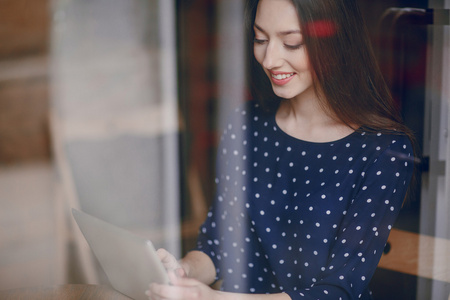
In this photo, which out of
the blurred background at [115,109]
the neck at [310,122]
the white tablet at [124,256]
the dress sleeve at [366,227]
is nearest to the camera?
the white tablet at [124,256]

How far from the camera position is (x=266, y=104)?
3.42 ft

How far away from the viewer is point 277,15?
32.7 inches

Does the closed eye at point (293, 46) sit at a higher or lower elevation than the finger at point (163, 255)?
higher

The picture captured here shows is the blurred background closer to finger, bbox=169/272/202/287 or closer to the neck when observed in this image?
the neck

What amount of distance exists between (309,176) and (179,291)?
0.33 meters

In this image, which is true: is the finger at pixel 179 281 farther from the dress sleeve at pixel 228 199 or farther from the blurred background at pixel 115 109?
the blurred background at pixel 115 109

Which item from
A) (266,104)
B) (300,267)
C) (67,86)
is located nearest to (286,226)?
(300,267)

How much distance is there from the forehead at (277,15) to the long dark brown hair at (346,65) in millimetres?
11

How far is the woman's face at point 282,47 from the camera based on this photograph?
0.82 meters

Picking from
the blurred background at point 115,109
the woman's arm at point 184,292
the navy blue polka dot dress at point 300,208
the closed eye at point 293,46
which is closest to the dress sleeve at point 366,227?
the navy blue polka dot dress at point 300,208

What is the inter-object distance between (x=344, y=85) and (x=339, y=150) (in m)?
0.11

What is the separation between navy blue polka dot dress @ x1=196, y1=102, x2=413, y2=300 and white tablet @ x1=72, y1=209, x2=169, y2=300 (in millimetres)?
233

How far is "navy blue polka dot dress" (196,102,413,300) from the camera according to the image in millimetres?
801

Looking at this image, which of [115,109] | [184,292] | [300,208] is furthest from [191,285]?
[115,109]
